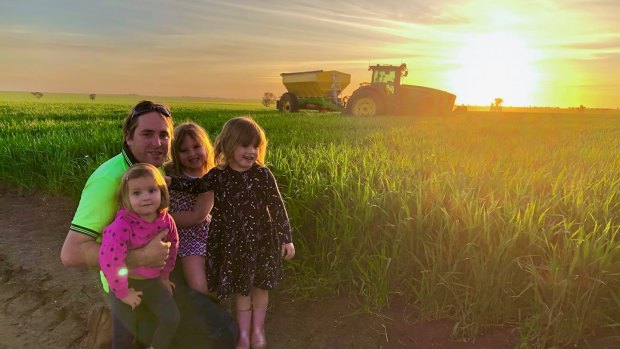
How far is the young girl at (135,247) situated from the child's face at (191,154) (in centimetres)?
50

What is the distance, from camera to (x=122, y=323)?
2.44 m

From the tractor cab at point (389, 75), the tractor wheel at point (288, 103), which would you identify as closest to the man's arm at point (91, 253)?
the tractor cab at point (389, 75)

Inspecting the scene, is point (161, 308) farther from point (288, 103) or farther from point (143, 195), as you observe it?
point (288, 103)

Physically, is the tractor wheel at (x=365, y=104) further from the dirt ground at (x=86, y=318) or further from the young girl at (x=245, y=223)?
the young girl at (x=245, y=223)

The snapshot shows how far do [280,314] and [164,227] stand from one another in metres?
1.11

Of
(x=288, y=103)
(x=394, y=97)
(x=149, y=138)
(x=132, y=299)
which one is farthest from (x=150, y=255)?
(x=288, y=103)

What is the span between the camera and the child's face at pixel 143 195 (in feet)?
6.96

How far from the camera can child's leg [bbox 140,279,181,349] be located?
2.38 metres

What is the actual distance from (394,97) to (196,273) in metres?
15.5

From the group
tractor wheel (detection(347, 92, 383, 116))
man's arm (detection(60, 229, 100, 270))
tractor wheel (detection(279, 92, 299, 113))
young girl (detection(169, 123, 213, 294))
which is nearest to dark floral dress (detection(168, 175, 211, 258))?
young girl (detection(169, 123, 213, 294))

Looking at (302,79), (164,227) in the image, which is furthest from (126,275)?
(302,79)

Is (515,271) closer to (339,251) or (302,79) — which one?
(339,251)

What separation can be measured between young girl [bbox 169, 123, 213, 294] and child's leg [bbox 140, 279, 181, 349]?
305mm

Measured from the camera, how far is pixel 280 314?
3.02m
